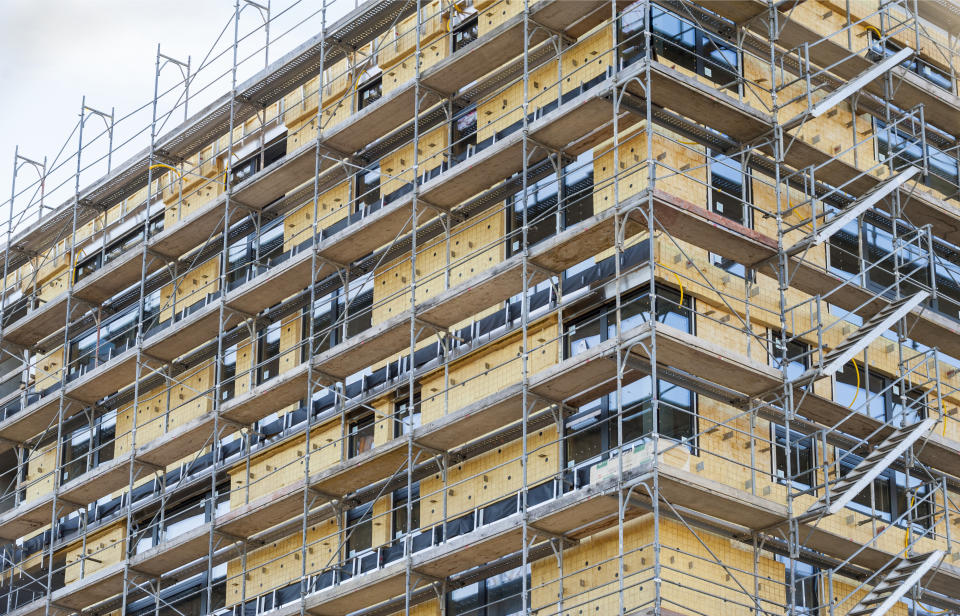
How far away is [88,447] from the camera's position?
42.9 metres

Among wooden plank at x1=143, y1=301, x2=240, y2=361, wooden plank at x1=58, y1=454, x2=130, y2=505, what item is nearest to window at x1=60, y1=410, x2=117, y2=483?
wooden plank at x1=58, y1=454, x2=130, y2=505

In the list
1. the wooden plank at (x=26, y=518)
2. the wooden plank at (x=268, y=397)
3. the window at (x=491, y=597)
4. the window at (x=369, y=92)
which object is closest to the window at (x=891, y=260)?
the window at (x=491, y=597)

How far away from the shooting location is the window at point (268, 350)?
3841 cm

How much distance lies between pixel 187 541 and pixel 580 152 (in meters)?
11.1

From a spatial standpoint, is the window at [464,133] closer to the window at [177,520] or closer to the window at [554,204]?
the window at [554,204]

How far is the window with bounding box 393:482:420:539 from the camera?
3369cm

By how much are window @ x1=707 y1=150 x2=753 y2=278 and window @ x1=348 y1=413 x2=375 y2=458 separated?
7.73 m

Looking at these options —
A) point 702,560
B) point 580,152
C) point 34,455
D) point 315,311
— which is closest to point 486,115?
point 580,152

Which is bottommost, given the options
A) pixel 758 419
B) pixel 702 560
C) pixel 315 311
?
pixel 702 560

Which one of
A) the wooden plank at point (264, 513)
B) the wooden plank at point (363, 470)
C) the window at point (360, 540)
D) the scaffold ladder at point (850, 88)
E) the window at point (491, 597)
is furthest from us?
the wooden plank at point (264, 513)

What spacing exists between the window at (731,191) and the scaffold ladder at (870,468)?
376 cm

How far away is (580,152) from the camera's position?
33.3m

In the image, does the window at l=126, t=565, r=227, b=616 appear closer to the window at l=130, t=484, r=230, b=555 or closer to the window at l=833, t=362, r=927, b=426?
the window at l=130, t=484, r=230, b=555

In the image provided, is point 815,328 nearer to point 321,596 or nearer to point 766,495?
point 766,495
